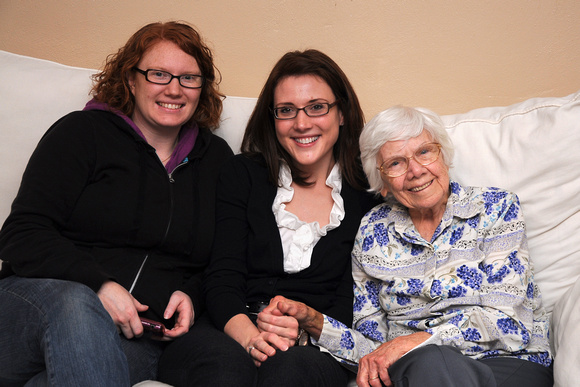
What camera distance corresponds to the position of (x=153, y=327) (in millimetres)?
1559

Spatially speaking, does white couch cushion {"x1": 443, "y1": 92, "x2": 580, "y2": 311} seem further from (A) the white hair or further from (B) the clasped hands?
(B) the clasped hands

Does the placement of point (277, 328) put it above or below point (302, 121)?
below

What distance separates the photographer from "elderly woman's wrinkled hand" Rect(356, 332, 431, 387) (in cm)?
139

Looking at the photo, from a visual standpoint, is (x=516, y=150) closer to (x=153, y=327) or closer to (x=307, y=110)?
(x=307, y=110)

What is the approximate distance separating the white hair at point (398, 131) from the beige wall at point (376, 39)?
1.96 feet

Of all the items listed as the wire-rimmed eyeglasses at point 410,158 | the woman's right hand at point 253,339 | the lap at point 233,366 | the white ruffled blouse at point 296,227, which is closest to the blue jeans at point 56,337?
the lap at point 233,366

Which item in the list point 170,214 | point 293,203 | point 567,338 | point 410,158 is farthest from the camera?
point 293,203

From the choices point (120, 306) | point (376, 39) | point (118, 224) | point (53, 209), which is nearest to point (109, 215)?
point (118, 224)

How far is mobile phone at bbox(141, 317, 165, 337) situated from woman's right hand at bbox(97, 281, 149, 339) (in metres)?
0.04

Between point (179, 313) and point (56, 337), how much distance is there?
Answer: 0.45 meters

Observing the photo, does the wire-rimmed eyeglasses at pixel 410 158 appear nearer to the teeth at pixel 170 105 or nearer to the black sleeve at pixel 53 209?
the teeth at pixel 170 105

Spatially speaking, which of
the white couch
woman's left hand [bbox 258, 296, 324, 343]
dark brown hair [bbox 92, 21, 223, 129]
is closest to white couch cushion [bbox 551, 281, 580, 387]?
the white couch

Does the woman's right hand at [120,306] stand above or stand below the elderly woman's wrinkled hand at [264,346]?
above

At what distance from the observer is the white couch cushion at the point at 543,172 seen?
1677 mm
